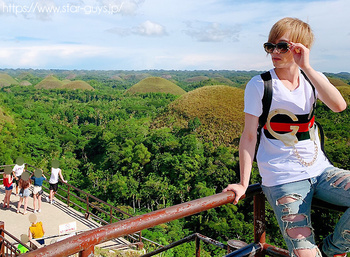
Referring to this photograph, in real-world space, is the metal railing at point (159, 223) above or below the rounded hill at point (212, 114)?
above

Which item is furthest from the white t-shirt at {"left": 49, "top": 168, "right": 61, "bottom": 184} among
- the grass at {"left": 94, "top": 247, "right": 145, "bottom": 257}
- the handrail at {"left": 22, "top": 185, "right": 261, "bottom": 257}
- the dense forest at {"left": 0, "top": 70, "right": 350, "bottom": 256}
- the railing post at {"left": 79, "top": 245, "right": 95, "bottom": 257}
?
the dense forest at {"left": 0, "top": 70, "right": 350, "bottom": 256}

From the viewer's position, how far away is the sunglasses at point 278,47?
1.54 meters

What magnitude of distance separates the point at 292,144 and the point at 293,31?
1.80 ft

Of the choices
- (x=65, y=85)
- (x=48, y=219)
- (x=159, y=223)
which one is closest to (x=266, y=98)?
(x=159, y=223)

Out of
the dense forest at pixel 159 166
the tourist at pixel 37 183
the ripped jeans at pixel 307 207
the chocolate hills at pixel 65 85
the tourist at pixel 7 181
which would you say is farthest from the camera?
the chocolate hills at pixel 65 85

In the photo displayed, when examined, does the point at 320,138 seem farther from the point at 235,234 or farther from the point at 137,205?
the point at 137,205

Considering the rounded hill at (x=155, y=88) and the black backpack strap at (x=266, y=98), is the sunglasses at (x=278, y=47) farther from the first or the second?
the rounded hill at (x=155, y=88)

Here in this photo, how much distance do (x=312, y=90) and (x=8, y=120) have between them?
42839 millimetres

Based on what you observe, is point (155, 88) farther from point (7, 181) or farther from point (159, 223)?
point (159, 223)

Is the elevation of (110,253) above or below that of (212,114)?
above

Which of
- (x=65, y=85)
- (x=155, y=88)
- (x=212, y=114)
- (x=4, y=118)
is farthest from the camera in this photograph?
(x=65, y=85)

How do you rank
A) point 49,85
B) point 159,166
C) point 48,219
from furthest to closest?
point 49,85 < point 159,166 < point 48,219

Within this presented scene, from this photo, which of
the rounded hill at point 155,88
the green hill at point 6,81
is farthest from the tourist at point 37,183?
the green hill at point 6,81

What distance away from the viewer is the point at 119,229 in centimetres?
111
